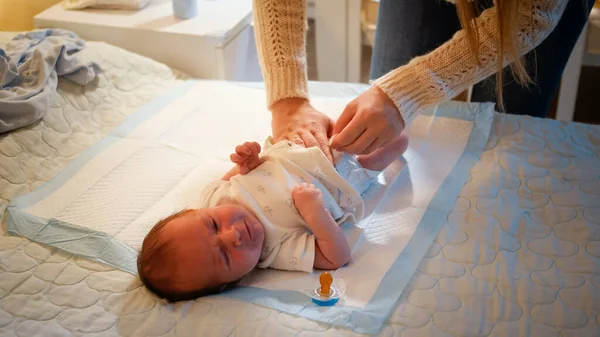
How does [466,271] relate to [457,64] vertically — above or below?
below

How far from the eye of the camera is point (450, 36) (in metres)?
1.60

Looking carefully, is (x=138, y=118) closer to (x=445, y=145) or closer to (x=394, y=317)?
(x=445, y=145)

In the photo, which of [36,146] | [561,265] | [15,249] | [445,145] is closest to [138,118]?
[36,146]

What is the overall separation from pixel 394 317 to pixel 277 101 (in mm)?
549

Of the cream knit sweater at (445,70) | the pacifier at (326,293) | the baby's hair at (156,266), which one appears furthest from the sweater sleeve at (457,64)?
the baby's hair at (156,266)

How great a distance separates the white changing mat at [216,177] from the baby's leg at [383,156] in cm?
5

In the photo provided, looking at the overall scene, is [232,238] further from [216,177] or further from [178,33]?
[178,33]

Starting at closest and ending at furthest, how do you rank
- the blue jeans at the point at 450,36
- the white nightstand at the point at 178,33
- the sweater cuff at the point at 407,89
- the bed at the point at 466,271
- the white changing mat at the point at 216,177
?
the bed at the point at 466,271
the white changing mat at the point at 216,177
the sweater cuff at the point at 407,89
the blue jeans at the point at 450,36
the white nightstand at the point at 178,33

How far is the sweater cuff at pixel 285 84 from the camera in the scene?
1368 mm

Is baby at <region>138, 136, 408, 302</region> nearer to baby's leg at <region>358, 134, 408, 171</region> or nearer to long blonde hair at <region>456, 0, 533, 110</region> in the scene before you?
baby's leg at <region>358, 134, 408, 171</region>

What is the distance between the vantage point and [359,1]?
2115 mm

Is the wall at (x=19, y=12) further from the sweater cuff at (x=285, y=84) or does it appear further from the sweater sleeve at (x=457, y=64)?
the sweater sleeve at (x=457, y=64)

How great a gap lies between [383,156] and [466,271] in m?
0.35

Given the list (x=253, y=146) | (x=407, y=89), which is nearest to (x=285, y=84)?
(x=253, y=146)
